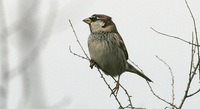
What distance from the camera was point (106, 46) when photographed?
5.94m

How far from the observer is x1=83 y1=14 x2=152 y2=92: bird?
5930mm

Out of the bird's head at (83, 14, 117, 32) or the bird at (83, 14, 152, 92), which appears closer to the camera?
the bird at (83, 14, 152, 92)

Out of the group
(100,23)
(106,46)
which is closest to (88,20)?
(100,23)

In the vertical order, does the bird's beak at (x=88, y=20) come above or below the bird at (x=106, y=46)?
above

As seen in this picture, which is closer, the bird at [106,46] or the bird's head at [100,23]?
the bird at [106,46]

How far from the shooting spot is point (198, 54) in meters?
3.72

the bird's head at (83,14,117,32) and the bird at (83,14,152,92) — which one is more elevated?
the bird's head at (83,14,117,32)

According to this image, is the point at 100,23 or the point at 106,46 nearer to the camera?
the point at 106,46

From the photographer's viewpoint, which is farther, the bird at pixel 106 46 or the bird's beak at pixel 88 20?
the bird's beak at pixel 88 20

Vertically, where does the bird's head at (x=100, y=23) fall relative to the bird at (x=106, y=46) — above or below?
above

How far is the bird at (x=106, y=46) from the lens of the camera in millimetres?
5930

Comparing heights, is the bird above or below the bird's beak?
below

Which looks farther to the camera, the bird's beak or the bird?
the bird's beak

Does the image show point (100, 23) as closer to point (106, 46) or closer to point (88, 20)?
point (88, 20)
